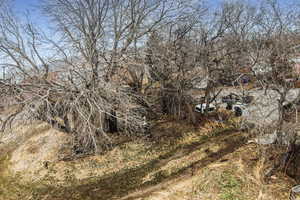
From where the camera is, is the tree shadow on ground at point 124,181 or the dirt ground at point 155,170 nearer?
the dirt ground at point 155,170

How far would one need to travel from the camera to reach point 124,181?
19.2 ft

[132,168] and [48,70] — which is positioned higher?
[48,70]

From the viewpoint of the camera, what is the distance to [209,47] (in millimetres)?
8312

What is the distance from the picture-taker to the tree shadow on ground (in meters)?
5.44

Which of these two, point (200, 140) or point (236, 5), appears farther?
point (236, 5)

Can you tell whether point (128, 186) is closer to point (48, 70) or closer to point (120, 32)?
point (48, 70)

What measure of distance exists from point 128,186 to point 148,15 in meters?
5.64

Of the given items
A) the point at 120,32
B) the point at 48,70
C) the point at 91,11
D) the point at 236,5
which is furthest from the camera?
the point at 236,5

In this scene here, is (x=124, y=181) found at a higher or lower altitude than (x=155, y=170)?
lower

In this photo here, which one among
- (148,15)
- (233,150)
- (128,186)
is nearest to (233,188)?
(233,150)

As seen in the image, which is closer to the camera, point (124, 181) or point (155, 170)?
point (124, 181)

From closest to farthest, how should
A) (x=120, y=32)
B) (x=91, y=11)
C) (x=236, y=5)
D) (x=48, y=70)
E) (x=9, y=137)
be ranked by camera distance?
(x=48, y=70) → (x=91, y=11) → (x=120, y=32) → (x=9, y=137) → (x=236, y=5)

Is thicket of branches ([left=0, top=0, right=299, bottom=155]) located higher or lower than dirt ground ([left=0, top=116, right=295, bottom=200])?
higher

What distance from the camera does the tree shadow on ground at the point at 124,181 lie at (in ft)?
17.9
